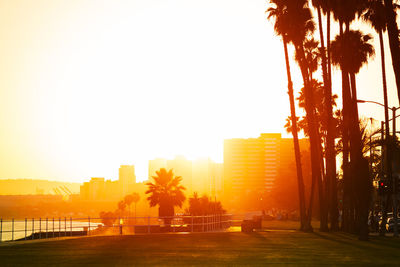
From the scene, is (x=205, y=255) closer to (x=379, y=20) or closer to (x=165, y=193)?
(x=379, y=20)

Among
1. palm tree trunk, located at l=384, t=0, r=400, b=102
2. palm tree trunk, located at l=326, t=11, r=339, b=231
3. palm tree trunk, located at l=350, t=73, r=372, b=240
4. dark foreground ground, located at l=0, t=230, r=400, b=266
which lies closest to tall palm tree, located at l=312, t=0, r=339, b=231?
palm tree trunk, located at l=326, t=11, r=339, b=231

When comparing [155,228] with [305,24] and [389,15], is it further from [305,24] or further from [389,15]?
[389,15]

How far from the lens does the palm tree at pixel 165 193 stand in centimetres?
7894

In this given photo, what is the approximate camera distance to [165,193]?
262ft

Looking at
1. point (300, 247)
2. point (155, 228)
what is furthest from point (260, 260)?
point (155, 228)

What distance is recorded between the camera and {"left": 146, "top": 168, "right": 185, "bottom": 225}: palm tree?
78.9 metres

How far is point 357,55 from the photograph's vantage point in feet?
159

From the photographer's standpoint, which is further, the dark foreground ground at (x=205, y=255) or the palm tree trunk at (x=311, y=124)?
the palm tree trunk at (x=311, y=124)

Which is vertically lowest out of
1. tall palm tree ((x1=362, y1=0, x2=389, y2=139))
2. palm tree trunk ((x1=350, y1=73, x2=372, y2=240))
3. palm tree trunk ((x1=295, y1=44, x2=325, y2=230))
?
palm tree trunk ((x1=350, y1=73, x2=372, y2=240))

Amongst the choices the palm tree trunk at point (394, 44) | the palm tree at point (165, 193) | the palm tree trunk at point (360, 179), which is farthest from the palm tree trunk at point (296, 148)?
the palm tree at point (165, 193)

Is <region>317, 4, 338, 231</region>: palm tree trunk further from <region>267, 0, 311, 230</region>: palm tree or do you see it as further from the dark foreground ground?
the dark foreground ground

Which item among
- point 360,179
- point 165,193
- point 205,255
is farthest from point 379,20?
point 165,193

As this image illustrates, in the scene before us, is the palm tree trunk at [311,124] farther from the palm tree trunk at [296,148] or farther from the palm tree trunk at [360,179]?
the palm tree trunk at [360,179]

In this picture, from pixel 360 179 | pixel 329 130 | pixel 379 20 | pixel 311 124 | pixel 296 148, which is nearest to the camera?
pixel 360 179
